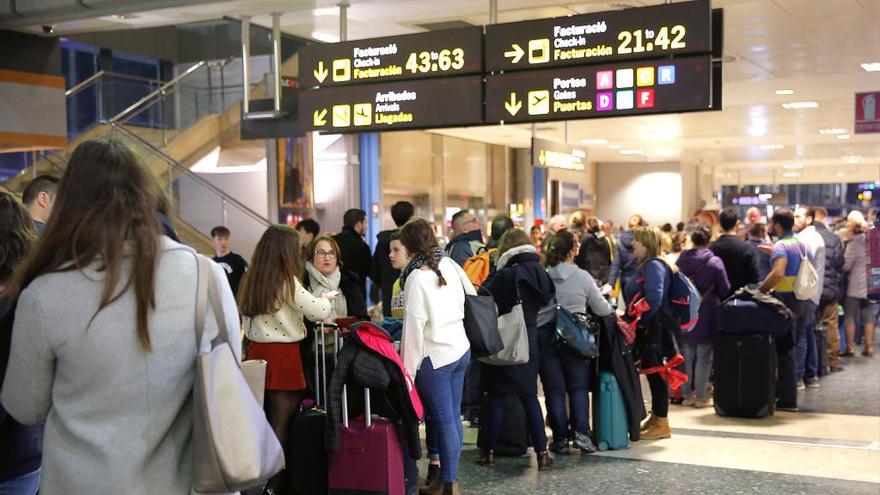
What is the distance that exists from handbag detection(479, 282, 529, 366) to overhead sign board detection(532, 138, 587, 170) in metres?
6.86

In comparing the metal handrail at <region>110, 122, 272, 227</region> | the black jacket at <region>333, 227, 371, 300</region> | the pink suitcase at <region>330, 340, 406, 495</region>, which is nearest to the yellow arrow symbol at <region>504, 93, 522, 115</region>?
the black jacket at <region>333, 227, 371, 300</region>

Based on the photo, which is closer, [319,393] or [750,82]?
[319,393]

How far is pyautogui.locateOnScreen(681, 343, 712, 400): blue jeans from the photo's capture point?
26.9 feet

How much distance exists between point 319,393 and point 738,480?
2571 mm

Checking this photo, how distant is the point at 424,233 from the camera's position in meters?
5.20

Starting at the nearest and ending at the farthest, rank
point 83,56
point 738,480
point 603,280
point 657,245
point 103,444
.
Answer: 1. point 103,444
2. point 738,480
3. point 657,245
4. point 603,280
5. point 83,56

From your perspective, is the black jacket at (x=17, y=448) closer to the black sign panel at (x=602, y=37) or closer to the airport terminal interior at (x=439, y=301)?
the airport terminal interior at (x=439, y=301)

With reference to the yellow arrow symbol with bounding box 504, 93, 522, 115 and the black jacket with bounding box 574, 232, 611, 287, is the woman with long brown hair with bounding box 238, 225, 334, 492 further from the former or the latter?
the black jacket with bounding box 574, 232, 611, 287

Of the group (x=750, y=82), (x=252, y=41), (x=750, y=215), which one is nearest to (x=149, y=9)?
(x=750, y=215)

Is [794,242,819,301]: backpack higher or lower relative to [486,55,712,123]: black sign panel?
lower

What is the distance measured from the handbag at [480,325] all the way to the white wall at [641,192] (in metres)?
20.2

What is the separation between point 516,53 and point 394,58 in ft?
3.10

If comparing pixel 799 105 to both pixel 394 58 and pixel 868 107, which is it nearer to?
pixel 868 107

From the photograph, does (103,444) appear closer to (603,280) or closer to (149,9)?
(149,9)
